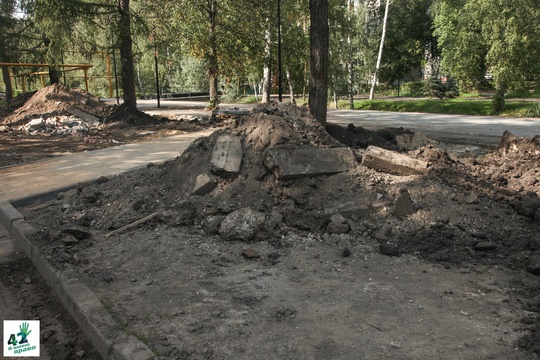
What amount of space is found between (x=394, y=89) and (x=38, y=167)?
33539 millimetres

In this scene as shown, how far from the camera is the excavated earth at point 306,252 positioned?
10.5ft

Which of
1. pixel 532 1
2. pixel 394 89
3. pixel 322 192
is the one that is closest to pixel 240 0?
pixel 532 1

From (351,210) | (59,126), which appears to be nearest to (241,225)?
(351,210)

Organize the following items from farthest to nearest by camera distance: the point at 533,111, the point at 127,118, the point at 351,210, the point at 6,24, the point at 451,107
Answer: the point at 6,24, the point at 451,107, the point at 533,111, the point at 127,118, the point at 351,210

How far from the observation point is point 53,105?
1841 centimetres

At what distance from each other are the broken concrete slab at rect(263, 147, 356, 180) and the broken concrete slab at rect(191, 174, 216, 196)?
0.77m

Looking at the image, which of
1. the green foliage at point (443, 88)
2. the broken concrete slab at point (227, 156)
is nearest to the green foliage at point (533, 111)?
the green foliage at point (443, 88)

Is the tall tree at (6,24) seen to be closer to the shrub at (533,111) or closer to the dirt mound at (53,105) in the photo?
the dirt mound at (53,105)

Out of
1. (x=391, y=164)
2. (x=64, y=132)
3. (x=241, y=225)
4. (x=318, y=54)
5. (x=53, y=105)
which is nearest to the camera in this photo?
(x=241, y=225)

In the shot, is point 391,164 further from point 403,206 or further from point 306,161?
point 306,161

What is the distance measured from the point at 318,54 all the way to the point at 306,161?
432 centimetres

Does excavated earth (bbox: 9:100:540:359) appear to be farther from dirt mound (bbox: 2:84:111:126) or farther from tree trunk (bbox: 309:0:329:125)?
dirt mound (bbox: 2:84:111:126)

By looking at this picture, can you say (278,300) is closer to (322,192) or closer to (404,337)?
(404,337)

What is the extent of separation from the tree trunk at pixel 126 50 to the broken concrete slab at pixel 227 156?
39.3 feet
